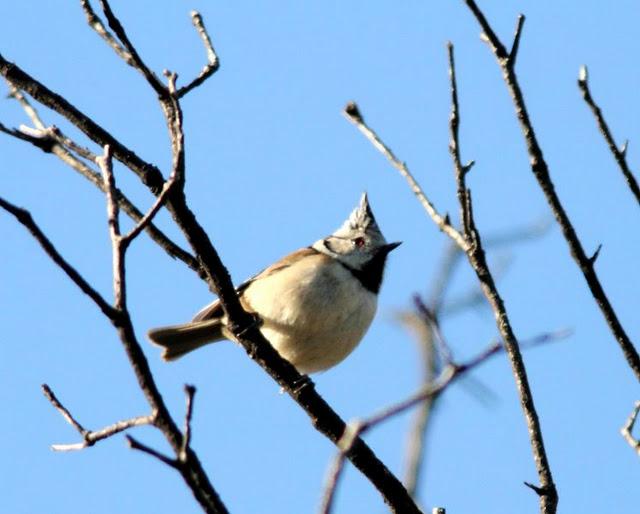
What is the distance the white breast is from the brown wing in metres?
0.12

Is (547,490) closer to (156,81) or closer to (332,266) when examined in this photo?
(156,81)

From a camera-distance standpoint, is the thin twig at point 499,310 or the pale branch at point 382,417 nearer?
the pale branch at point 382,417

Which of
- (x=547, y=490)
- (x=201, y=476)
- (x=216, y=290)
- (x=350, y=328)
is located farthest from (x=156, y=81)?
(x=350, y=328)

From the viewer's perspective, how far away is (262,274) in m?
6.39

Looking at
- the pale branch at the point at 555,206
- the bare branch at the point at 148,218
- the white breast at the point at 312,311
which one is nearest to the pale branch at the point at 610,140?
the pale branch at the point at 555,206

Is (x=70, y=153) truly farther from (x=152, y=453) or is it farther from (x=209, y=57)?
(x=152, y=453)

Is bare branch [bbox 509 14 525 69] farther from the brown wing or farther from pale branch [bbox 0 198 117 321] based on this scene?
the brown wing

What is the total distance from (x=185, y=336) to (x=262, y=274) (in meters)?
0.61

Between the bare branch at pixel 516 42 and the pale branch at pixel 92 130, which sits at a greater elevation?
the pale branch at pixel 92 130

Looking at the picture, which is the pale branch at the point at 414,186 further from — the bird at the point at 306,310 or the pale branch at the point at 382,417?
the bird at the point at 306,310

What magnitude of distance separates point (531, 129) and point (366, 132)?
0.68 m

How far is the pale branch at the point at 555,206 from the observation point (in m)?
2.90

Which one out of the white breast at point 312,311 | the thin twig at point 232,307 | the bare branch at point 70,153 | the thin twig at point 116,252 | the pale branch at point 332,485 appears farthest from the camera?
the white breast at point 312,311

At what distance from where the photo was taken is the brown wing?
20.6ft
